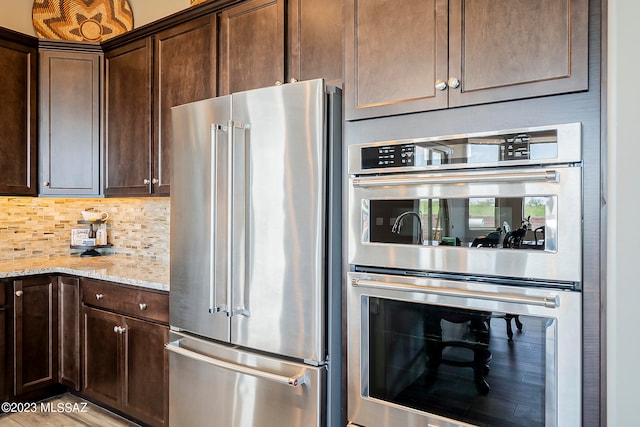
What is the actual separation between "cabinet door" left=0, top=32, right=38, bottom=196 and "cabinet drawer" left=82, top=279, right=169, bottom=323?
36.8 inches

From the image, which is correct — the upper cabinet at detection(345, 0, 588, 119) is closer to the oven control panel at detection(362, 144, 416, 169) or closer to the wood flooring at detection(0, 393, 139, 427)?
the oven control panel at detection(362, 144, 416, 169)

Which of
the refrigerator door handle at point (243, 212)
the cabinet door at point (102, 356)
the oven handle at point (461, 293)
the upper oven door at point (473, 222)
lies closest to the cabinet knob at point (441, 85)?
the upper oven door at point (473, 222)

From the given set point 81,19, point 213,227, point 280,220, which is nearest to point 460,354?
point 280,220

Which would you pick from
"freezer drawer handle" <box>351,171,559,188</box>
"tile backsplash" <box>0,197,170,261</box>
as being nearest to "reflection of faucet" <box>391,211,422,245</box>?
"freezer drawer handle" <box>351,171,559,188</box>

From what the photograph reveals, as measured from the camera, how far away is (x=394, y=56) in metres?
1.51

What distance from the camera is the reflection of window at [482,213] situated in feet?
4.31

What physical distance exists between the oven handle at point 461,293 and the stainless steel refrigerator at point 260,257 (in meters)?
0.19

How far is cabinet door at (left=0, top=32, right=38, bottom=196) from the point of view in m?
2.84

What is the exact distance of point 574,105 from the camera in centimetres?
121

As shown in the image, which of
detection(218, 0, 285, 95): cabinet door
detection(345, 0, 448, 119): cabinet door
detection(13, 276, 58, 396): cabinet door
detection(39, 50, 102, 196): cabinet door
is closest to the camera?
detection(345, 0, 448, 119): cabinet door

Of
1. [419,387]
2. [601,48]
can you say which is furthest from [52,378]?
[601,48]

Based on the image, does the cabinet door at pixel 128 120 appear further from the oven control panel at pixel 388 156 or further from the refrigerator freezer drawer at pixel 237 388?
the oven control panel at pixel 388 156

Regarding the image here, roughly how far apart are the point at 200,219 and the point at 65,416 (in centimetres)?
181
